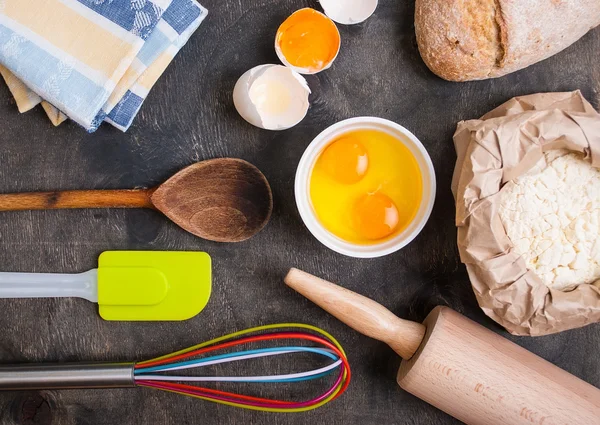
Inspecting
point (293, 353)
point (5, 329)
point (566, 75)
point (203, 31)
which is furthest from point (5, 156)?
point (566, 75)

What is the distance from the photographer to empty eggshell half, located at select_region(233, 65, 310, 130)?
90 cm

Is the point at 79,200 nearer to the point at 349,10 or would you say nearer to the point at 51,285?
the point at 51,285

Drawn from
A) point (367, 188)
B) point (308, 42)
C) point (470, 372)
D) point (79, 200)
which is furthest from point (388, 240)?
point (79, 200)

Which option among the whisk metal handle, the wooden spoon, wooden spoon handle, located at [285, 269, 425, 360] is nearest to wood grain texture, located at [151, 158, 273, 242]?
the wooden spoon

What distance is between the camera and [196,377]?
94cm

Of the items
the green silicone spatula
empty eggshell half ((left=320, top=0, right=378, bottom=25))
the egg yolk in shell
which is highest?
empty eggshell half ((left=320, top=0, right=378, bottom=25))

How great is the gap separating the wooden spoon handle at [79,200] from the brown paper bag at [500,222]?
49cm

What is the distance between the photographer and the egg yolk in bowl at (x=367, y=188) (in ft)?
2.94

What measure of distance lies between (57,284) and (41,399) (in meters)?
0.20

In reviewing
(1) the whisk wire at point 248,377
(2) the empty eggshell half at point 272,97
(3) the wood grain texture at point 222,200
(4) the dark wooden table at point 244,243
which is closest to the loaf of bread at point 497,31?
(4) the dark wooden table at point 244,243

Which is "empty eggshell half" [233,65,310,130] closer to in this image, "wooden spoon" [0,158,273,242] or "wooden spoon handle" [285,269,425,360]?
"wooden spoon" [0,158,273,242]

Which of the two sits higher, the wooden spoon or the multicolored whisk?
the wooden spoon

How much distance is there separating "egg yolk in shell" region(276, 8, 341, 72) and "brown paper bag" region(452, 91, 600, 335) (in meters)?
0.26

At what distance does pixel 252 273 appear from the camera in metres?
0.96
